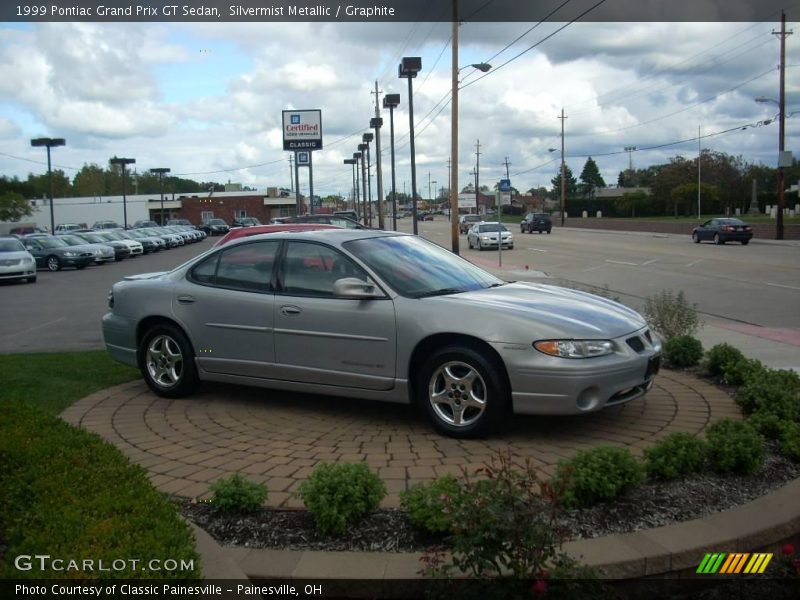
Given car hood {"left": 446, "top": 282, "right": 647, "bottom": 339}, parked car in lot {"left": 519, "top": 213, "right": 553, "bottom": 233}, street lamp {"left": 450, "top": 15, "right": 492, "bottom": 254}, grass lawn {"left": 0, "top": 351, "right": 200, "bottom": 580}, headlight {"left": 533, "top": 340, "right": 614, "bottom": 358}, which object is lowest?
grass lawn {"left": 0, "top": 351, "right": 200, "bottom": 580}

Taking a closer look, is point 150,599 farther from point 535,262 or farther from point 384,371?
point 535,262

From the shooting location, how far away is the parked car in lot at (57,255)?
106 ft

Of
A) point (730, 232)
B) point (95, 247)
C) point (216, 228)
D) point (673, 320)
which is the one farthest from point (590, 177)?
point (673, 320)

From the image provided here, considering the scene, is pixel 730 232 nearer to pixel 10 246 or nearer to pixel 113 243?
pixel 113 243

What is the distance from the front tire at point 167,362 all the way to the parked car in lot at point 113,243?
109ft

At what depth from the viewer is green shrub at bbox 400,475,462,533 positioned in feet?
11.4

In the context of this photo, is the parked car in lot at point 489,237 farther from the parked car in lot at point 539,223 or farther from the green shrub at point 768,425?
the green shrub at point 768,425

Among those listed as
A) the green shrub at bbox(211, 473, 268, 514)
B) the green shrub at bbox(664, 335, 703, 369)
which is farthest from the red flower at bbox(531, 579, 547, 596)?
the green shrub at bbox(664, 335, 703, 369)

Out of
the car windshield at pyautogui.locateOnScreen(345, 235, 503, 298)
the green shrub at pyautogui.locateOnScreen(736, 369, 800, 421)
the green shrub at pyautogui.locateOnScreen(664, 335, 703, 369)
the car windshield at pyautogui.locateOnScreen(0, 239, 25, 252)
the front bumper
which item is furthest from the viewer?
the car windshield at pyautogui.locateOnScreen(0, 239, 25, 252)

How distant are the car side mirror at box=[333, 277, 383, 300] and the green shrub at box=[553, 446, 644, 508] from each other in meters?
2.12

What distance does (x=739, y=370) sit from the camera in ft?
21.3

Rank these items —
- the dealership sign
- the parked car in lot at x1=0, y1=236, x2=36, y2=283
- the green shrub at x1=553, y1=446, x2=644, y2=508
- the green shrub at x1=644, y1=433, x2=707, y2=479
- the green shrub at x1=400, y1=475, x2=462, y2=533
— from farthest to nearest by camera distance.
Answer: the dealership sign → the parked car in lot at x1=0, y1=236, x2=36, y2=283 → the green shrub at x1=644, y1=433, x2=707, y2=479 → the green shrub at x1=553, y1=446, x2=644, y2=508 → the green shrub at x1=400, y1=475, x2=462, y2=533

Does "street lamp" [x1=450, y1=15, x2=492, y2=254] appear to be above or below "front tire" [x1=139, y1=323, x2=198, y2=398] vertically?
above

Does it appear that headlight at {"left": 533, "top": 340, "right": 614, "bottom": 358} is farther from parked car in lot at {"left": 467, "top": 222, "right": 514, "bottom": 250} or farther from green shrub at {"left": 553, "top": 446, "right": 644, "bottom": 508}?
parked car in lot at {"left": 467, "top": 222, "right": 514, "bottom": 250}
